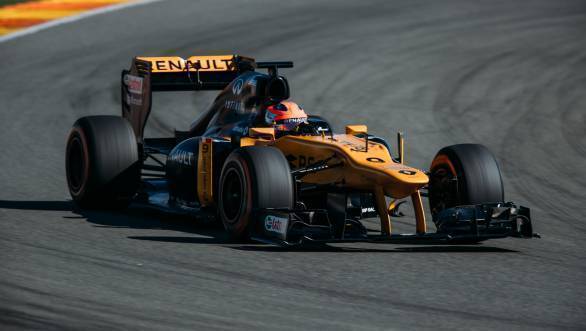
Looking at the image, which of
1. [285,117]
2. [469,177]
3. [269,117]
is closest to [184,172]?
[269,117]

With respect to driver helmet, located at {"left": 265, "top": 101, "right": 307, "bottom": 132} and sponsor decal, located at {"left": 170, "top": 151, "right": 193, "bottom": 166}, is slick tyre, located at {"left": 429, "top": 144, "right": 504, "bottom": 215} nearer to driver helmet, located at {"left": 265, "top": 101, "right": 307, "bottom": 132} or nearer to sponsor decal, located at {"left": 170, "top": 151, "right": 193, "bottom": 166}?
driver helmet, located at {"left": 265, "top": 101, "right": 307, "bottom": 132}

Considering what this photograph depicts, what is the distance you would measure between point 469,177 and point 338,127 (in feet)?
27.1

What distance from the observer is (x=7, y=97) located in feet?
72.4

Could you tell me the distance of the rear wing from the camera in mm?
14922

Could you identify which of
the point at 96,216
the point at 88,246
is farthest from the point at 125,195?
the point at 88,246

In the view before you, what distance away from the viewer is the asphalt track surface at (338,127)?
9.13 metres

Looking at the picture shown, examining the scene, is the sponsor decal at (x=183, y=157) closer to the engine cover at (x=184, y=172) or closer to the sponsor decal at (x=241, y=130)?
the engine cover at (x=184, y=172)

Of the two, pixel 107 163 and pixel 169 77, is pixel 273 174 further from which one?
pixel 169 77

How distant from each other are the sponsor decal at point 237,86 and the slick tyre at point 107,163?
50.0 inches

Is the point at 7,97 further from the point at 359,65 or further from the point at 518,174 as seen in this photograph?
the point at 518,174

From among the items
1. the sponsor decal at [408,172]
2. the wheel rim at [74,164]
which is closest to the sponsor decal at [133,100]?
the wheel rim at [74,164]

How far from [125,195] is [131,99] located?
202 centimetres

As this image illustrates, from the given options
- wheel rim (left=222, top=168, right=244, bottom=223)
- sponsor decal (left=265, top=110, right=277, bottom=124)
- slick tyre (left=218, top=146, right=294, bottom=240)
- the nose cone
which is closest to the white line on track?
sponsor decal (left=265, top=110, right=277, bottom=124)

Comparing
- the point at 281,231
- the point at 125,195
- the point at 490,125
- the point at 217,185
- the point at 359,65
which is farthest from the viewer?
the point at 359,65
